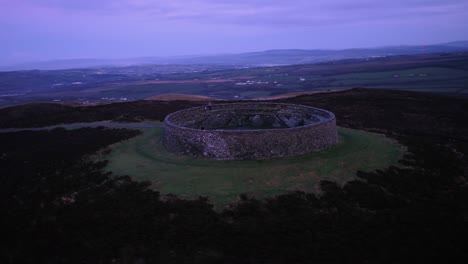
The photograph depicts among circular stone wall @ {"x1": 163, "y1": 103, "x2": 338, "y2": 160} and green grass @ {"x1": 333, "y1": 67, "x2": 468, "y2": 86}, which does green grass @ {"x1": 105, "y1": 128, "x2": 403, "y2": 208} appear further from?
green grass @ {"x1": 333, "y1": 67, "x2": 468, "y2": 86}

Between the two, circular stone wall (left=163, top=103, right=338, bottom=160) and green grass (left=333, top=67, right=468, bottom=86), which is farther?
green grass (left=333, top=67, right=468, bottom=86)

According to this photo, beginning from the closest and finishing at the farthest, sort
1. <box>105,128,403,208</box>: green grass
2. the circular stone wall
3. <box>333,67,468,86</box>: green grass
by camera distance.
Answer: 1. <box>105,128,403,208</box>: green grass
2. the circular stone wall
3. <box>333,67,468,86</box>: green grass

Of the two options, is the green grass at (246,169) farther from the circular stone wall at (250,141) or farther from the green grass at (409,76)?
the green grass at (409,76)

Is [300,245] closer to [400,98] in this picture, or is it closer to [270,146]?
[270,146]

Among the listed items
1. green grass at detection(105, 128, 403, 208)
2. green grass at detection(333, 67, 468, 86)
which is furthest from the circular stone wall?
green grass at detection(333, 67, 468, 86)

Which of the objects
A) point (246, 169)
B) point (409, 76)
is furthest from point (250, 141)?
point (409, 76)

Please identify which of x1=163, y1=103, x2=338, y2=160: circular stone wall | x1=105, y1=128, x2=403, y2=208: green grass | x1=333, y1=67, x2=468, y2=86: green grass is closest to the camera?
x1=105, y1=128, x2=403, y2=208: green grass

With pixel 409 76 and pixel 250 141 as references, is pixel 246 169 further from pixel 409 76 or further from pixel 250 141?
pixel 409 76

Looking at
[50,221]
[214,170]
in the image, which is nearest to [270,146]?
[214,170]

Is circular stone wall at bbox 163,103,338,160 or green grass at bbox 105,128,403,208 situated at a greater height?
circular stone wall at bbox 163,103,338,160
